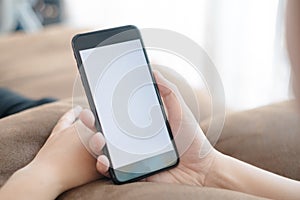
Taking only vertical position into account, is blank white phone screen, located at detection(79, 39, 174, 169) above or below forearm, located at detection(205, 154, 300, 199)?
above

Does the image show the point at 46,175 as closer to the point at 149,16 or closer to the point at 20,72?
the point at 20,72

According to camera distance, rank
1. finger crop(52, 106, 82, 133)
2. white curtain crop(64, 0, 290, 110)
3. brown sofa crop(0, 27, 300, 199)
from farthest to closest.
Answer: white curtain crop(64, 0, 290, 110), finger crop(52, 106, 82, 133), brown sofa crop(0, 27, 300, 199)

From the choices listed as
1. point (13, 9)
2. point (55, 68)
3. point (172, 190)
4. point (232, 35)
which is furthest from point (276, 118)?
point (13, 9)

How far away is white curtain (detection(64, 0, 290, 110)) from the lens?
1.57 m

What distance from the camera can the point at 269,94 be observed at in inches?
61.4

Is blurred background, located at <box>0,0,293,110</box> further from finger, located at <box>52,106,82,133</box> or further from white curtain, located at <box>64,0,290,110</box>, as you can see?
finger, located at <box>52,106,82,133</box>

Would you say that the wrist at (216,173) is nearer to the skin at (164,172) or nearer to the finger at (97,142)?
the skin at (164,172)

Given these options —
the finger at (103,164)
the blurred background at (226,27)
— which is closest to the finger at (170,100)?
the finger at (103,164)

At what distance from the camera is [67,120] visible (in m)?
0.62

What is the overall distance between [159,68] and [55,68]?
2.47 ft

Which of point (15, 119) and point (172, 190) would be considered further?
point (15, 119)

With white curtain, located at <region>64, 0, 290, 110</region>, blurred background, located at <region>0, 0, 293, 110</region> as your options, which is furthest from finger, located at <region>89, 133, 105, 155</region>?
white curtain, located at <region>64, 0, 290, 110</region>

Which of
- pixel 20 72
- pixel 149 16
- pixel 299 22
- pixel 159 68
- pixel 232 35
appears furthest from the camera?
pixel 149 16

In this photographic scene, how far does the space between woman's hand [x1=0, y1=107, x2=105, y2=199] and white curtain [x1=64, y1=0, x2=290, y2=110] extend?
96 centimetres
